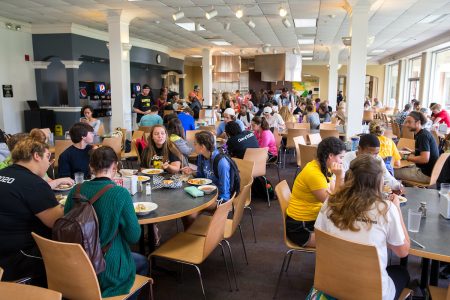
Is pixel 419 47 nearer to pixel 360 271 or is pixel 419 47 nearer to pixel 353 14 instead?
pixel 353 14

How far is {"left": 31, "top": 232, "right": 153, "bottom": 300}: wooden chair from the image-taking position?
71.5 inches

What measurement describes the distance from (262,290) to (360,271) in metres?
1.31

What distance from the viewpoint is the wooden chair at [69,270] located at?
1.82 meters

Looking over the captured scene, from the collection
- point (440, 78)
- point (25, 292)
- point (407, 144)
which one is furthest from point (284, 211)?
point (440, 78)

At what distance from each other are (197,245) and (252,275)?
2.54 feet

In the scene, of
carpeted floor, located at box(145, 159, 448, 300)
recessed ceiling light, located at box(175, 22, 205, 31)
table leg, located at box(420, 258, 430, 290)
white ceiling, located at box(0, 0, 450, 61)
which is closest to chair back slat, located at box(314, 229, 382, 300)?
table leg, located at box(420, 258, 430, 290)

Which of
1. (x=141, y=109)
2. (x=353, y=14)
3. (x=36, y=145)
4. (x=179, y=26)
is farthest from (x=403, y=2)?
(x=36, y=145)

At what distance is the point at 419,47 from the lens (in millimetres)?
13109

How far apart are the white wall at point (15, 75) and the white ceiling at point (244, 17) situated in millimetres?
612

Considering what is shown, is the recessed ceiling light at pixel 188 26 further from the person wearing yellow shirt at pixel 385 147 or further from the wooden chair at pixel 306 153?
the person wearing yellow shirt at pixel 385 147

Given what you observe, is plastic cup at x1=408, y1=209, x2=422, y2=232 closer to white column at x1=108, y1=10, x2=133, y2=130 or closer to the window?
white column at x1=108, y1=10, x2=133, y2=130

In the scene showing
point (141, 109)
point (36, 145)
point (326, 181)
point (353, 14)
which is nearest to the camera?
point (36, 145)

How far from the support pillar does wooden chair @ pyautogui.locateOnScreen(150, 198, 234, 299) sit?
807 centimetres

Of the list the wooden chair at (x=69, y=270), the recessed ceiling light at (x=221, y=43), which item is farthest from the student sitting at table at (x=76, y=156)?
the recessed ceiling light at (x=221, y=43)
